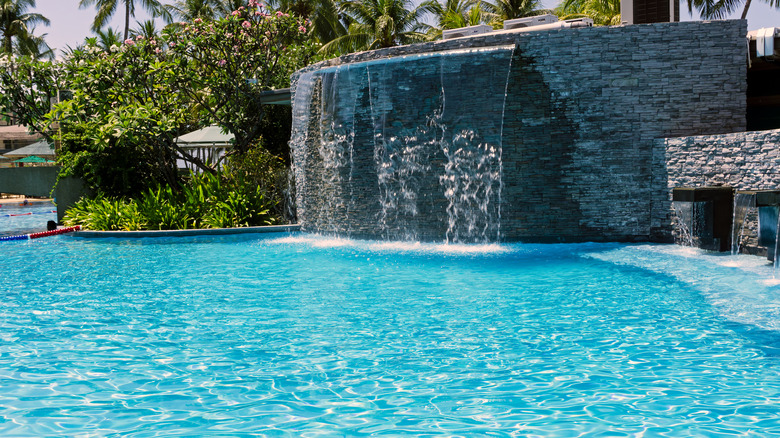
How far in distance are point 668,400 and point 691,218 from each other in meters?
7.15

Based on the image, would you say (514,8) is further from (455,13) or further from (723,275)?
(723,275)

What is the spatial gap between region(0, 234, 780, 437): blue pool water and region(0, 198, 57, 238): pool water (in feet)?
36.0

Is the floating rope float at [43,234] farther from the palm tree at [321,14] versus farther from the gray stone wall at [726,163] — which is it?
the palm tree at [321,14]

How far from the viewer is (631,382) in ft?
16.8

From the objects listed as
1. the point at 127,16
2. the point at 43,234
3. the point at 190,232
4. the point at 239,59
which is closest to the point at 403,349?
the point at 190,232

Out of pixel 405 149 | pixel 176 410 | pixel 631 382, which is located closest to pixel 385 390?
pixel 176 410

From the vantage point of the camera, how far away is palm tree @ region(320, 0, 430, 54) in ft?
127

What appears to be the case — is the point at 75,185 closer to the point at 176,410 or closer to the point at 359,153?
the point at 359,153

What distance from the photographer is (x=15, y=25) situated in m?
54.1

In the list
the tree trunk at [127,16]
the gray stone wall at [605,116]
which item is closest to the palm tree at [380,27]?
the tree trunk at [127,16]

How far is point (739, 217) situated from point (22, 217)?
2543 cm

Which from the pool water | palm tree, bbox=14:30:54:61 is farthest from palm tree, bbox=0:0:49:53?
the pool water

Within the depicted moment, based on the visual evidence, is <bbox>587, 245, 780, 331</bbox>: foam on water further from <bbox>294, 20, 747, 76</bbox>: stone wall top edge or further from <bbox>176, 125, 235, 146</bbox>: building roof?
<bbox>176, 125, 235, 146</bbox>: building roof

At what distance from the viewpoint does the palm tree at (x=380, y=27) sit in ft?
Result: 127
